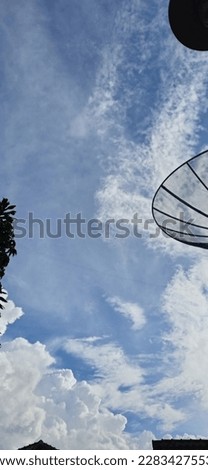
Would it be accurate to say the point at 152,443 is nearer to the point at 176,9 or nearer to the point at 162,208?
the point at 162,208

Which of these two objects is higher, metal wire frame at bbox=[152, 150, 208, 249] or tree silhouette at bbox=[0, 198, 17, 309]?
tree silhouette at bbox=[0, 198, 17, 309]

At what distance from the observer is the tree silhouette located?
70.3 ft

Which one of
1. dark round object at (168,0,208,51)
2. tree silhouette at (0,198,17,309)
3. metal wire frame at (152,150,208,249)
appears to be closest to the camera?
dark round object at (168,0,208,51)

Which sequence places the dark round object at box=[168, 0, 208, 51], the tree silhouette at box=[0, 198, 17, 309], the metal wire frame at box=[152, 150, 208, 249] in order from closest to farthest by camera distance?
the dark round object at box=[168, 0, 208, 51] → the metal wire frame at box=[152, 150, 208, 249] → the tree silhouette at box=[0, 198, 17, 309]

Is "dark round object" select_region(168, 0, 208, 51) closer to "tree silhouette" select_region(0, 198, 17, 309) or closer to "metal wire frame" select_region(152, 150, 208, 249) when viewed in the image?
"metal wire frame" select_region(152, 150, 208, 249)

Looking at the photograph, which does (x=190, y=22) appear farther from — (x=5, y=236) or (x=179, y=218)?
(x=5, y=236)

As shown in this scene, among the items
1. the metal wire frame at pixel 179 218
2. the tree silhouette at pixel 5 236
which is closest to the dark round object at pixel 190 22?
the metal wire frame at pixel 179 218

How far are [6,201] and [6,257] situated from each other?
3823mm

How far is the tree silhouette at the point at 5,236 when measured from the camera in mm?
21438

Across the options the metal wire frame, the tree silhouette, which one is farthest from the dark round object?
the tree silhouette

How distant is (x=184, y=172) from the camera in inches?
571

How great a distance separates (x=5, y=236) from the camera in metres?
22.0

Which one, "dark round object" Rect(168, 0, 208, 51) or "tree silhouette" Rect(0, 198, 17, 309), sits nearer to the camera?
"dark round object" Rect(168, 0, 208, 51)
